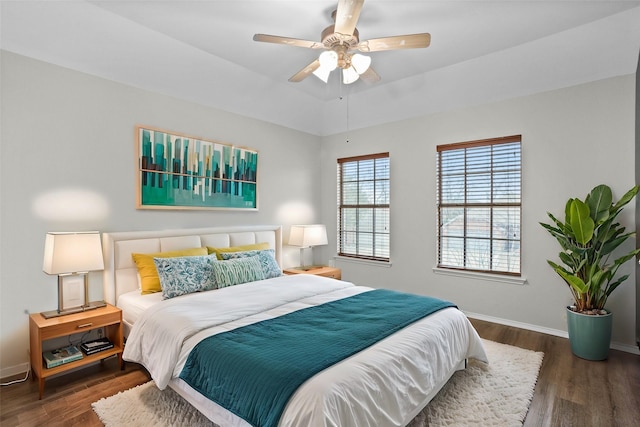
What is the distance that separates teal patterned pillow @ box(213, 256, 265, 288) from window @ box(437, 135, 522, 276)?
243 cm

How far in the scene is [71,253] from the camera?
2.60 meters

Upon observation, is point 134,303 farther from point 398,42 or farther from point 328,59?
point 398,42

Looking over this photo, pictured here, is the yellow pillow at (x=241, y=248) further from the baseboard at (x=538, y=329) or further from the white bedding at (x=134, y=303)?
the baseboard at (x=538, y=329)

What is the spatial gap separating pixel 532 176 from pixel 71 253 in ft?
14.7

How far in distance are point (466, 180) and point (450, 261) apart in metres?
1.06

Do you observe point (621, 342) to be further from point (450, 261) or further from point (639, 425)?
point (450, 261)

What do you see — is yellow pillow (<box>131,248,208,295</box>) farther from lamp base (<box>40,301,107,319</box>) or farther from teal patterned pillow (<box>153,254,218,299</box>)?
lamp base (<box>40,301,107,319</box>)

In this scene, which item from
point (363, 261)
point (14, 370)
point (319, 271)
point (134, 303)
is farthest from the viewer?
point (363, 261)

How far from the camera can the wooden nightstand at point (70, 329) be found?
241cm

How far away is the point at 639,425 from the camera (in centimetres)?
209

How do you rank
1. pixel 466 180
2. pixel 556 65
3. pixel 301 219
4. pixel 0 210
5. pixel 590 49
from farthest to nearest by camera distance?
pixel 301 219
pixel 466 180
pixel 556 65
pixel 590 49
pixel 0 210

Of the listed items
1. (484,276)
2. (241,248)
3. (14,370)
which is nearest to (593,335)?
(484,276)

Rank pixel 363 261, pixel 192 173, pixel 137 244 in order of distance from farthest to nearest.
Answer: pixel 363 261
pixel 192 173
pixel 137 244

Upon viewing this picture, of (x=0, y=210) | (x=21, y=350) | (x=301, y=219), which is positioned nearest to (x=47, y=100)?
(x=0, y=210)
